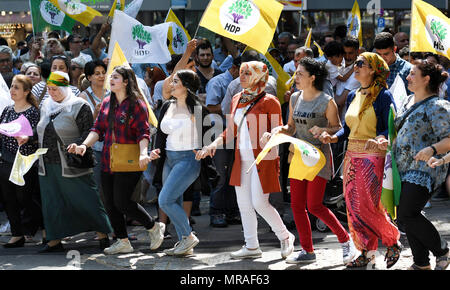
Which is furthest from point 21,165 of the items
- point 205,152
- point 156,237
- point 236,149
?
point 236,149

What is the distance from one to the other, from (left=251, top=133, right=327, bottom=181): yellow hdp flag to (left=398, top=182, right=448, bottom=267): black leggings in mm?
807

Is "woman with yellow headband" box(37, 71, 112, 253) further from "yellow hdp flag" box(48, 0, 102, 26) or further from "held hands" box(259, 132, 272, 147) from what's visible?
"yellow hdp flag" box(48, 0, 102, 26)

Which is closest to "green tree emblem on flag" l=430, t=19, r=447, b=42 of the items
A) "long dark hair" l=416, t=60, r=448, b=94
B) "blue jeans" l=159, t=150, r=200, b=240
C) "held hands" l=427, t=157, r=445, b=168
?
"long dark hair" l=416, t=60, r=448, b=94

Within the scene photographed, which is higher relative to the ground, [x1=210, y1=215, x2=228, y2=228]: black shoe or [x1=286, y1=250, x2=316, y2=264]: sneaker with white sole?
[x1=286, y1=250, x2=316, y2=264]: sneaker with white sole

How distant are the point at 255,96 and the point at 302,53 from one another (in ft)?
7.46

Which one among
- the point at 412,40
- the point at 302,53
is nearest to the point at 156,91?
the point at 302,53

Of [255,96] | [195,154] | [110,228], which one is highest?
[255,96]

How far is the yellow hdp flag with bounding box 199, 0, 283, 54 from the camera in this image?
299 inches

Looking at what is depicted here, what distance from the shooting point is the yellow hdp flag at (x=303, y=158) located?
6496 mm

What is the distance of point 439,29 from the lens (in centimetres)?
746

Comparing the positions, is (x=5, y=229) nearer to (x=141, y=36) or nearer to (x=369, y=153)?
(x=141, y=36)

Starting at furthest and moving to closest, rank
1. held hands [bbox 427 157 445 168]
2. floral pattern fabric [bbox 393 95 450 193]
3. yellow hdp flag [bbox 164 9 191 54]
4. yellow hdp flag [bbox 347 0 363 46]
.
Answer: yellow hdp flag [bbox 347 0 363 46] → yellow hdp flag [bbox 164 9 191 54] → floral pattern fabric [bbox 393 95 450 193] → held hands [bbox 427 157 445 168]

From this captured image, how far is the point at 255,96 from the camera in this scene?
7188 millimetres

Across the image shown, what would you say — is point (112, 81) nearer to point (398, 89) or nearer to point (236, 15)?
point (236, 15)
